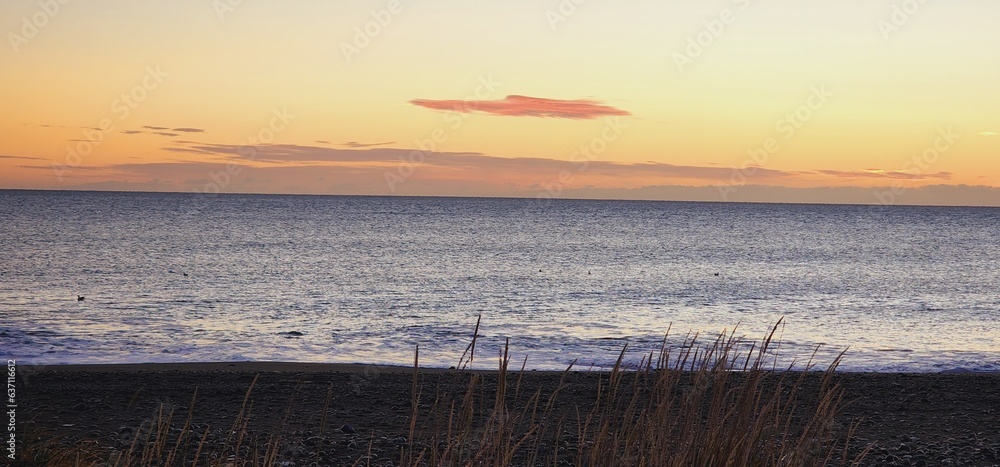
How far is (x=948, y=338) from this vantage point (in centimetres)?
2211

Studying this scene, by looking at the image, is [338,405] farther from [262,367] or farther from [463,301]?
[463,301]

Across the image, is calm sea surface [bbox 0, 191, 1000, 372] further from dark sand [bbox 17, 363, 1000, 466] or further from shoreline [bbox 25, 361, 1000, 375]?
dark sand [bbox 17, 363, 1000, 466]

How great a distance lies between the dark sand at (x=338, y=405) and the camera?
353 inches

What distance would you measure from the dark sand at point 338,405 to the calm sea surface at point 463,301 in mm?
2863

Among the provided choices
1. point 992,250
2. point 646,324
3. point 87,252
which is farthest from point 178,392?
point 992,250

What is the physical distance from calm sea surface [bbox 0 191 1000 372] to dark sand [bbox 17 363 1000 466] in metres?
2.86

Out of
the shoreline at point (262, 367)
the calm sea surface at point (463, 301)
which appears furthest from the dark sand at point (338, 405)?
the calm sea surface at point (463, 301)

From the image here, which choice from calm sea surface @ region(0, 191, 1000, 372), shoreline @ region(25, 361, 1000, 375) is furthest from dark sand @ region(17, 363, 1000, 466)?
calm sea surface @ region(0, 191, 1000, 372)

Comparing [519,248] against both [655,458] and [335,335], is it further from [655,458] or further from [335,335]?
[655,458]

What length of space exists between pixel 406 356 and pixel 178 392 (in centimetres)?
639

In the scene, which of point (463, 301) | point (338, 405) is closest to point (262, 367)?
point (338, 405)

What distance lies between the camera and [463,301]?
3003cm

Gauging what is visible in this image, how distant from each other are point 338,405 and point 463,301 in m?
18.3

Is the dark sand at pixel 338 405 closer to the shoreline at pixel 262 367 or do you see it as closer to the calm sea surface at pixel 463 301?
the shoreline at pixel 262 367
